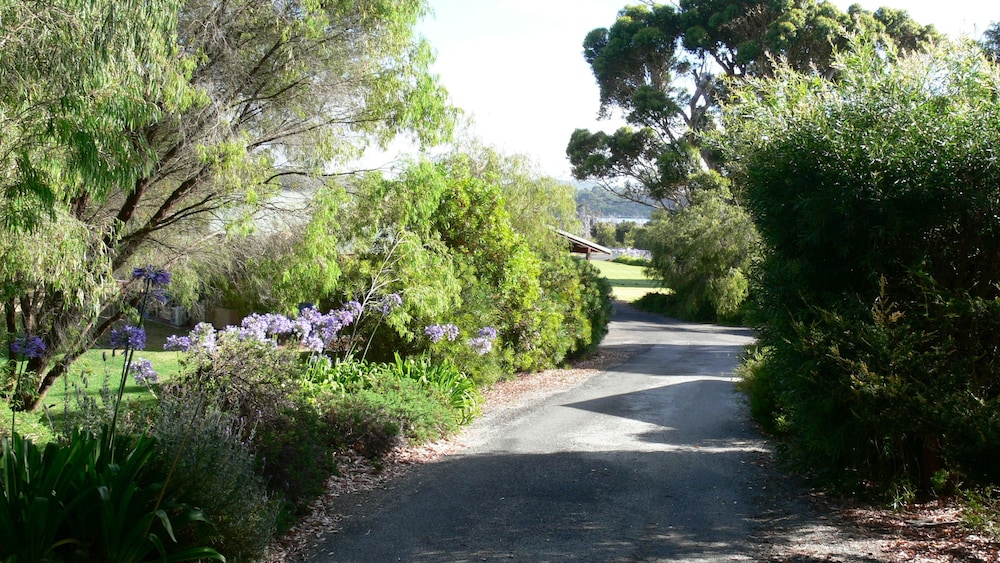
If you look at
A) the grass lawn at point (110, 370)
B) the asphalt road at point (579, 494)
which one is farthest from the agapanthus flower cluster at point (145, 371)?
the asphalt road at point (579, 494)

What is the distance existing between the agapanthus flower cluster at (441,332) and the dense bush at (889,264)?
582cm

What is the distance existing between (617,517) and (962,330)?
2.94m

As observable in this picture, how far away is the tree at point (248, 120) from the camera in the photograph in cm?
959

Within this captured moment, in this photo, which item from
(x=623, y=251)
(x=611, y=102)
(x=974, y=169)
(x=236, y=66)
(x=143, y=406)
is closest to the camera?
(x=974, y=169)

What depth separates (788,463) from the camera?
7.45m

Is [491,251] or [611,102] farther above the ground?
[611,102]

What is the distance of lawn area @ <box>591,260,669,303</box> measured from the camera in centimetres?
5333

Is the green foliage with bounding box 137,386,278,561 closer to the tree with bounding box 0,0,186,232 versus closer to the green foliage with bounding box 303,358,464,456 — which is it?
the tree with bounding box 0,0,186,232

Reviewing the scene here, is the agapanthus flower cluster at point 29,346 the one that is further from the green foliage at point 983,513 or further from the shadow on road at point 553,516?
the green foliage at point 983,513

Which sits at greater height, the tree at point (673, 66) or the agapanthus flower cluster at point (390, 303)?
the tree at point (673, 66)

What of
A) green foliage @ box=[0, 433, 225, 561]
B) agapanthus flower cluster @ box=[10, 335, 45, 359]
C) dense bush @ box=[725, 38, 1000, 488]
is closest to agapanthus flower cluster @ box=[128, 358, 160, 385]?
agapanthus flower cluster @ box=[10, 335, 45, 359]

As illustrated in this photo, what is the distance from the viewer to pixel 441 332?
1173cm

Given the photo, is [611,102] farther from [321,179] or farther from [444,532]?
[444,532]

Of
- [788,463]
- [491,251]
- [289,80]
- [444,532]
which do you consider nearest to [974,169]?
[788,463]
